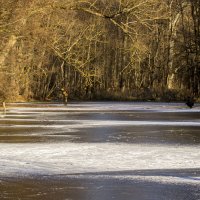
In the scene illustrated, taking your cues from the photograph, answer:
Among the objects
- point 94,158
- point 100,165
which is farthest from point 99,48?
point 100,165

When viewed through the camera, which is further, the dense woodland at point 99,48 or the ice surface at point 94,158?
the dense woodland at point 99,48

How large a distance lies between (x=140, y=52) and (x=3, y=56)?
7.97 metres

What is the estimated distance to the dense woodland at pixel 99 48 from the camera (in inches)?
1366

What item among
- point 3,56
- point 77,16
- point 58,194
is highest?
point 77,16

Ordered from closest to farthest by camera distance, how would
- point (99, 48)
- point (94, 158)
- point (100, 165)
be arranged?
point (100, 165), point (94, 158), point (99, 48)

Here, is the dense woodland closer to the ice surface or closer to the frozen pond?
the frozen pond

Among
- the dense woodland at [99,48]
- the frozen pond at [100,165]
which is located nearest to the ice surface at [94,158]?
the frozen pond at [100,165]

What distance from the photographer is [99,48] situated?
8725 centimetres

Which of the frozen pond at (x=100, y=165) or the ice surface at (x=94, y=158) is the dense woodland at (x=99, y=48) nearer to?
the frozen pond at (x=100, y=165)

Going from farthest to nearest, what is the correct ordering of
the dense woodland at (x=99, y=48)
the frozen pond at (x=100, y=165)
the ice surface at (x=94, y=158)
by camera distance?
1. the dense woodland at (x=99, y=48)
2. the ice surface at (x=94, y=158)
3. the frozen pond at (x=100, y=165)

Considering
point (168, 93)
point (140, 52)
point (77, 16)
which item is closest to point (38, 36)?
point (140, 52)

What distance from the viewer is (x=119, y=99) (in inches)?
2753

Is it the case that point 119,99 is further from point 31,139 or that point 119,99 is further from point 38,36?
point 31,139

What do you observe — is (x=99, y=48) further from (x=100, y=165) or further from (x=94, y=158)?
(x=100, y=165)
